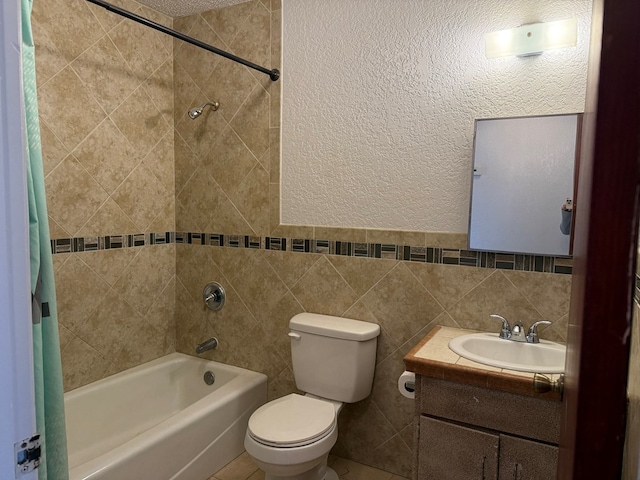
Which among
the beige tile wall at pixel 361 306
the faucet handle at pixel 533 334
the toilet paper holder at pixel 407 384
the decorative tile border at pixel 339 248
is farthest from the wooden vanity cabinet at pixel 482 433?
the decorative tile border at pixel 339 248

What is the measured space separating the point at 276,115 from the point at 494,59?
3.81 feet

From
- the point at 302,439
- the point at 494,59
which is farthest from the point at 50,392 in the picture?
the point at 494,59

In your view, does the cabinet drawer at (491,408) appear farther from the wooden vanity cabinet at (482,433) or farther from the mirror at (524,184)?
the mirror at (524,184)

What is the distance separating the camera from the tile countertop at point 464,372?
4.84ft

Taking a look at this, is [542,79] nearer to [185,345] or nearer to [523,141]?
[523,141]

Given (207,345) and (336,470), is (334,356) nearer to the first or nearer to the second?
(336,470)

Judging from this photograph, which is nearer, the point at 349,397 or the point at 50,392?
the point at 50,392

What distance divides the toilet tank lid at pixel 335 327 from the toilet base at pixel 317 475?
0.63 m

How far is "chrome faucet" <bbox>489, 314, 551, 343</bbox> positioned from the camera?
185cm

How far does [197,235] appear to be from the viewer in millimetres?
2809

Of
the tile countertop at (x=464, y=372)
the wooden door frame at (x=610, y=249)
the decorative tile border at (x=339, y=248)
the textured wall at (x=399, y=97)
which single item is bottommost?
the tile countertop at (x=464, y=372)

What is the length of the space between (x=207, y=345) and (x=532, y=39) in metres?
2.36

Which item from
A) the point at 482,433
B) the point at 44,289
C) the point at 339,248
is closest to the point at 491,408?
the point at 482,433

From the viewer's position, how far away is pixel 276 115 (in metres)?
2.48
